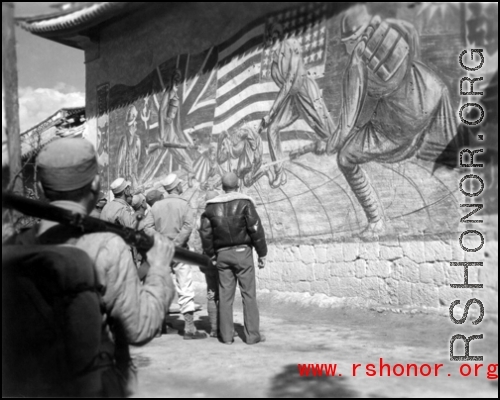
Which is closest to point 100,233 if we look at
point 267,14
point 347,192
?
point 347,192

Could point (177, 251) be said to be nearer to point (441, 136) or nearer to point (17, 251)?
point (17, 251)

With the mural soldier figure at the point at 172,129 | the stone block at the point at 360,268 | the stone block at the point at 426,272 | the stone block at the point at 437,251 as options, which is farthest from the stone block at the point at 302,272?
the mural soldier figure at the point at 172,129

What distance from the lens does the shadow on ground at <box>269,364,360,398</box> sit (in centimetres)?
400

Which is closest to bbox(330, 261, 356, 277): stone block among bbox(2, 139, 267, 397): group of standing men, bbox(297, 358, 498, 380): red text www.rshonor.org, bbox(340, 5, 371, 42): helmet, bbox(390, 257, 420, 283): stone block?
bbox(390, 257, 420, 283): stone block

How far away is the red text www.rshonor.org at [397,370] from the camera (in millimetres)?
4441

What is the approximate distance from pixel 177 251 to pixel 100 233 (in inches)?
17.1

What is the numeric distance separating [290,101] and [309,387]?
483 cm

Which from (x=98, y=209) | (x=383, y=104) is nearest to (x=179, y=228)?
(x=98, y=209)

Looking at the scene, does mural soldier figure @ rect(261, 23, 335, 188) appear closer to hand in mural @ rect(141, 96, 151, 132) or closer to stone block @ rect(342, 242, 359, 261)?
stone block @ rect(342, 242, 359, 261)

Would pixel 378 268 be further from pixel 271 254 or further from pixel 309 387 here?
pixel 309 387

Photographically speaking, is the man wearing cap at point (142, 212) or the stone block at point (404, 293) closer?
the stone block at point (404, 293)

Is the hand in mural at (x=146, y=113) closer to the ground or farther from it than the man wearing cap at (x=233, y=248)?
farther from it

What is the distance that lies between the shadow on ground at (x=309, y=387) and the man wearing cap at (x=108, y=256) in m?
2.08

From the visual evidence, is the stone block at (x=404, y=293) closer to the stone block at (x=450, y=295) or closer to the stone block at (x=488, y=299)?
the stone block at (x=450, y=295)
